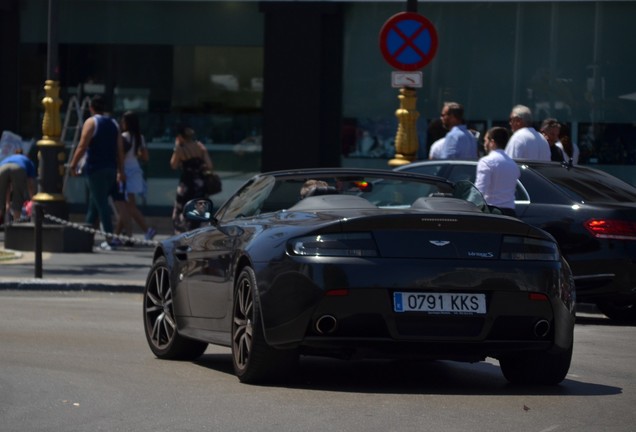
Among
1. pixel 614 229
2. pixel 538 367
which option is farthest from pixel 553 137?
pixel 538 367

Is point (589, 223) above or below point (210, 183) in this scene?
above

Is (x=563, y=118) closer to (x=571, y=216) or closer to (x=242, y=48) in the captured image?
(x=242, y=48)

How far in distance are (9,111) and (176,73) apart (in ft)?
9.49

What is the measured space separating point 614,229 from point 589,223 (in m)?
0.22

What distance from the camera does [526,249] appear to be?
865 centimetres

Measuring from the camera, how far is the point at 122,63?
1023 inches

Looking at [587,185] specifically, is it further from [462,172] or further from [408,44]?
[408,44]

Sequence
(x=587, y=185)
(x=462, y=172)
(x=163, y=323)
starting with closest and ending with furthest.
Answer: (x=163, y=323)
(x=587, y=185)
(x=462, y=172)

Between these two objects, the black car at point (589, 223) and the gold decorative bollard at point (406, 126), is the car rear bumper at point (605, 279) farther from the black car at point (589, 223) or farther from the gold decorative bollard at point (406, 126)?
the gold decorative bollard at point (406, 126)

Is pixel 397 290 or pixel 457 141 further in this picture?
pixel 457 141

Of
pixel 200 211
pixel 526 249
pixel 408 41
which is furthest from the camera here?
pixel 408 41

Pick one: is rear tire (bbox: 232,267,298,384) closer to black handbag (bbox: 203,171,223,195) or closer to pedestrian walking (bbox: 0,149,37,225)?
black handbag (bbox: 203,171,223,195)

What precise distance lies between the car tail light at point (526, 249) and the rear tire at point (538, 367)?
21.4 inches

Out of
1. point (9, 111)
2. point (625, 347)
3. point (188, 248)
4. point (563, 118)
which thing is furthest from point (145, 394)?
point (9, 111)
